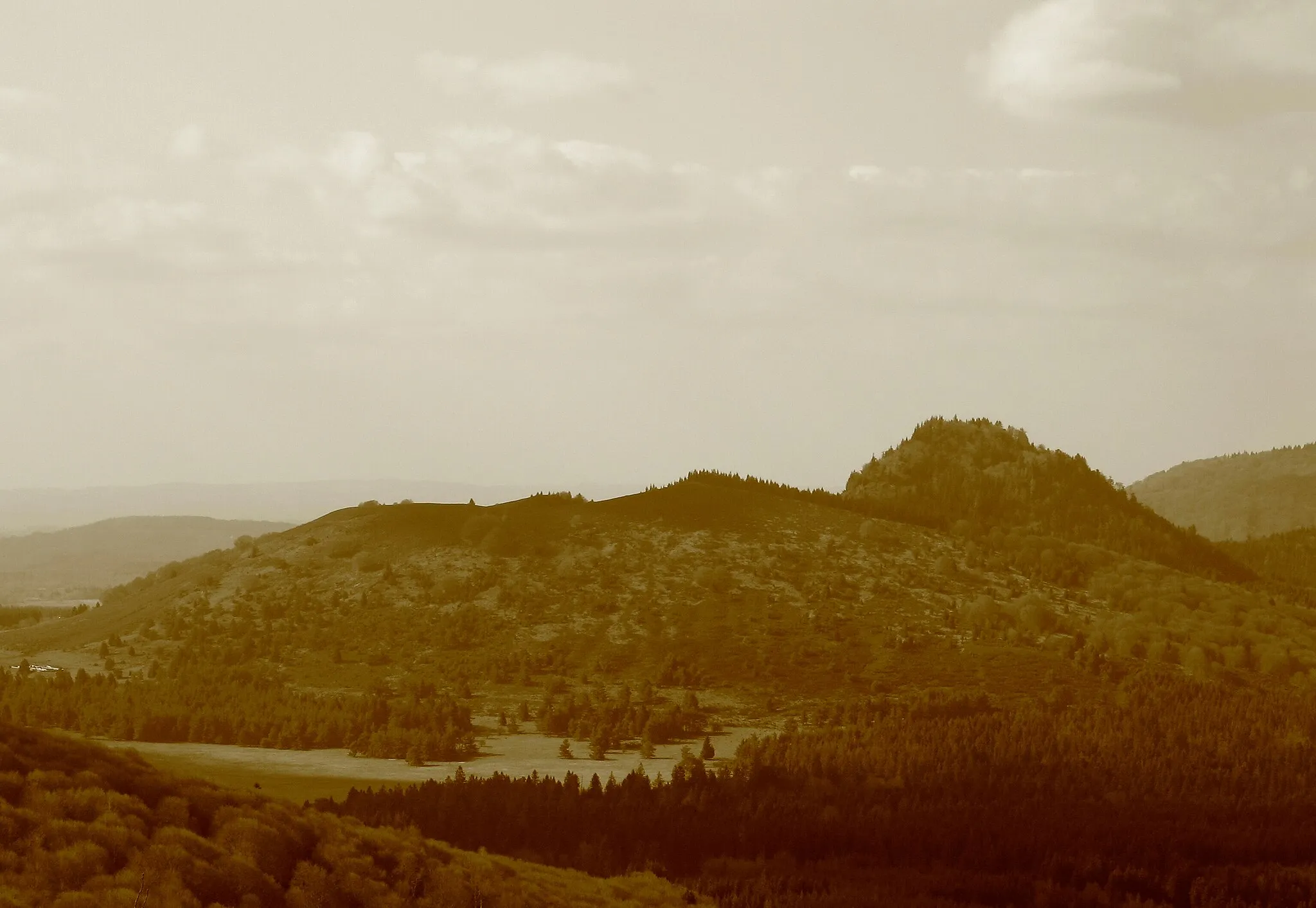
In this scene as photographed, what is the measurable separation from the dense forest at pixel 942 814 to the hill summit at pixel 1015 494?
Answer: 67.9m

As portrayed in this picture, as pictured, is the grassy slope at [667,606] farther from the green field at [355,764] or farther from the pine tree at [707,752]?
the pine tree at [707,752]

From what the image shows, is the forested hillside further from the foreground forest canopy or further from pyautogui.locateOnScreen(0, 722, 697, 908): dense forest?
pyautogui.locateOnScreen(0, 722, 697, 908): dense forest

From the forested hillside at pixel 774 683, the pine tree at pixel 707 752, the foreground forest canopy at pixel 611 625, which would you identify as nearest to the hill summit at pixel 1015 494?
the forested hillside at pixel 774 683

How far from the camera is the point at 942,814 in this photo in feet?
244

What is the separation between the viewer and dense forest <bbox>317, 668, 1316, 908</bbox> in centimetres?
6378

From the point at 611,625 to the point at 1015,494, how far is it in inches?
3231

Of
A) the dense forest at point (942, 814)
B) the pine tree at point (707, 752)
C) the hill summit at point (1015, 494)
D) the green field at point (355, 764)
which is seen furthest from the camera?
the hill summit at point (1015, 494)

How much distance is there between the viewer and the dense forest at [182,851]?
36312 mm

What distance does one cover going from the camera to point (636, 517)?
140m

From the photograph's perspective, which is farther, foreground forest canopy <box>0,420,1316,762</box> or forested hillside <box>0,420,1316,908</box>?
foreground forest canopy <box>0,420,1316,762</box>

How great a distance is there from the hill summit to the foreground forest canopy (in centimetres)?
1210

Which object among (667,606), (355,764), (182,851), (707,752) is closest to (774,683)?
(667,606)

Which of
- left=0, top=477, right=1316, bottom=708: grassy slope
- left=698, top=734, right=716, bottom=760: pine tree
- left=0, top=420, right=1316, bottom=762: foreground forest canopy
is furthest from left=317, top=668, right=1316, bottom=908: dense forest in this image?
left=0, top=477, right=1316, bottom=708: grassy slope

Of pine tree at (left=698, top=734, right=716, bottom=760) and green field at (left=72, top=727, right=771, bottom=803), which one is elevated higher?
pine tree at (left=698, top=734, right=716, bottom=760)
